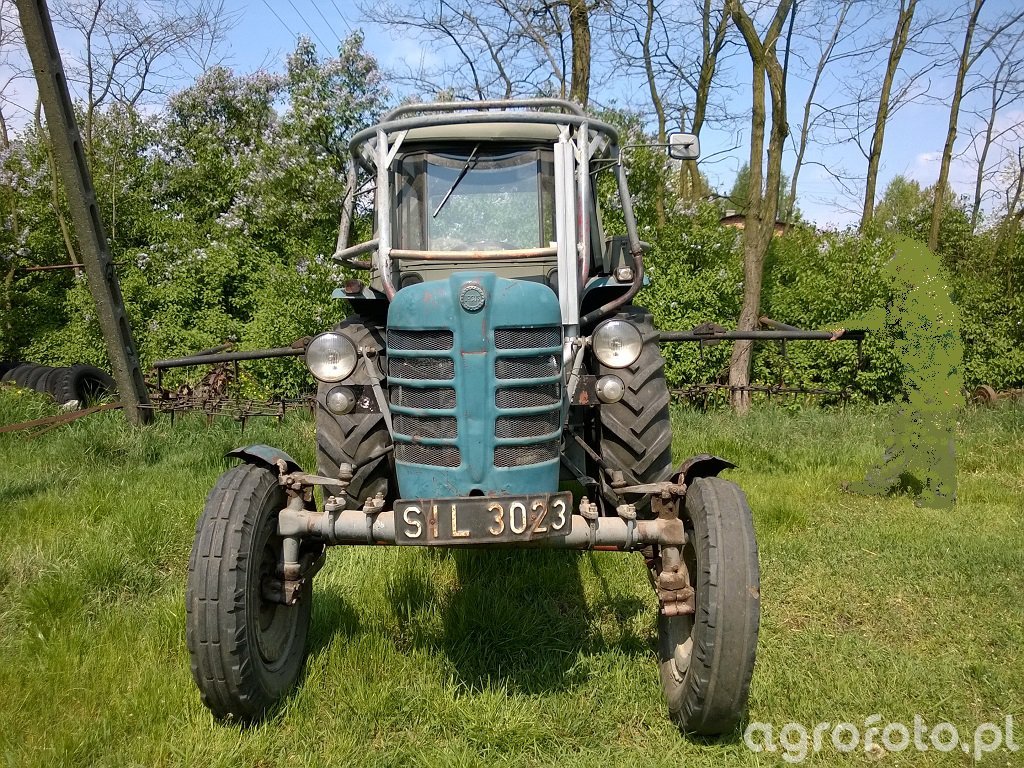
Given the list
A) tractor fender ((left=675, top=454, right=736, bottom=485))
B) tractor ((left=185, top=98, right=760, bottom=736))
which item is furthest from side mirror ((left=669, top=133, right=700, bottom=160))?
tractor fender ((left=675, top=454, right=736, bottom=485))

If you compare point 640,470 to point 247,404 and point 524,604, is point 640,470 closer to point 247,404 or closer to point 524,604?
point 524,604

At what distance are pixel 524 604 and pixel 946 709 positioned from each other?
2.01m

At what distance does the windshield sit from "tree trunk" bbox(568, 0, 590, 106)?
8.96 meters

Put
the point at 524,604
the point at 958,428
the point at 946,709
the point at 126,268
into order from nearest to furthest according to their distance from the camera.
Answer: the point at 946,709 < the point at 524,604 < the point at 958,428 < the point at 126,268

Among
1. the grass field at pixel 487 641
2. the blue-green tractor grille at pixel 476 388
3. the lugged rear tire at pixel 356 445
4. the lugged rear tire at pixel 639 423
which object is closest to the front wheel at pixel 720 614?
the grass field at pixel 487 641

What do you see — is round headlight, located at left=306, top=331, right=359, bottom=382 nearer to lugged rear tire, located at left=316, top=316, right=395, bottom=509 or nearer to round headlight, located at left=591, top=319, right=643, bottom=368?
lugged rear tire, located at left=316, top=316, right=395, bottom=509

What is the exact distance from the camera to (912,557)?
4.82 m

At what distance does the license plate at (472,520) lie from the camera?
2656 millimetres

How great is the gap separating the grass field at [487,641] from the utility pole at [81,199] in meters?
1.59

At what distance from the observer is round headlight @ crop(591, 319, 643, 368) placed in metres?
3.48

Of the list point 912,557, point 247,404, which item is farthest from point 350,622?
point 247,404

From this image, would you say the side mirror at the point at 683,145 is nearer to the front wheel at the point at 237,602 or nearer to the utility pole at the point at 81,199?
the front wheel at the point at 237,602

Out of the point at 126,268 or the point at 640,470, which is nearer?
the point at 640,470

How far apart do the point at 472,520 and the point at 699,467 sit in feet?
3.54
